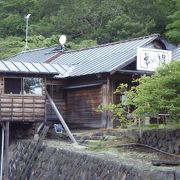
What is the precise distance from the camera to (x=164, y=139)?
1560 centimetres

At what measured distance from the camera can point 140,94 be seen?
587 inches

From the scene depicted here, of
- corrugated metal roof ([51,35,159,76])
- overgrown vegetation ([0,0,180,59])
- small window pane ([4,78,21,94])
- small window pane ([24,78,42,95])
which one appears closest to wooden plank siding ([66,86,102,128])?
corrugated metal roof ([51,35,159,76])

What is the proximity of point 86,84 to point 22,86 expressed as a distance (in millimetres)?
3781

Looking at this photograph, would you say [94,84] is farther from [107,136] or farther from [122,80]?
[107,136]

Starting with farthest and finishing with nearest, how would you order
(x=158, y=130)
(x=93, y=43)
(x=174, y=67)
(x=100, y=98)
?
(x=93, y=43), (x=100, y=98), (x=158, y=130), (x=174, y=67)

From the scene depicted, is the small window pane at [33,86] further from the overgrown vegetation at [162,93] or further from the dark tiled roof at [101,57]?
the overgrown vegetation at [162,93]

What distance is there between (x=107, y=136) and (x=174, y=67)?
577 centimetres

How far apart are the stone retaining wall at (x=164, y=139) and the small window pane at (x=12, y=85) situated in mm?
6843

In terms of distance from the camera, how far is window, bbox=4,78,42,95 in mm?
20641

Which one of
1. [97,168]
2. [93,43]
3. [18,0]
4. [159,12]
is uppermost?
[18,0]

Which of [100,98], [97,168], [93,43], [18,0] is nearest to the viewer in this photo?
[97,168]

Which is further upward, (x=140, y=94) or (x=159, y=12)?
(x=159, y=12)

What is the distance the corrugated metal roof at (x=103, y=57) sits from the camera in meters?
22.0

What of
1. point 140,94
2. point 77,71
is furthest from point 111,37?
point 140,94
